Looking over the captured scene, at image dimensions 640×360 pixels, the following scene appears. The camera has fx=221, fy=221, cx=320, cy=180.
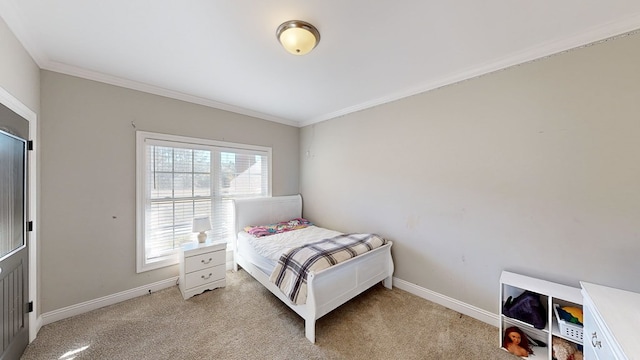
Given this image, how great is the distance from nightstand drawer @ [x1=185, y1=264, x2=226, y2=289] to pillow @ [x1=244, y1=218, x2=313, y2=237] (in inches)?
23.7

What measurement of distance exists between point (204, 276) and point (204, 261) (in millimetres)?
180

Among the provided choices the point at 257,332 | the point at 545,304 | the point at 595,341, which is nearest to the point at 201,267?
the point at 257,332

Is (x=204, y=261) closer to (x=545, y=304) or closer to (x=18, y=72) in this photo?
(x=18, y=72)

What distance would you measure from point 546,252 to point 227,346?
2823mm

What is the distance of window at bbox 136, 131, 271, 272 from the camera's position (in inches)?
106

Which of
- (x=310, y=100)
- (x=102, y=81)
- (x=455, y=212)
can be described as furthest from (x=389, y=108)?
(x=102, y=81)

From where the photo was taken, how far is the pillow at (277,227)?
10.4 ft

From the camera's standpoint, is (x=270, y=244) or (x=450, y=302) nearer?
(x=450, y=302)

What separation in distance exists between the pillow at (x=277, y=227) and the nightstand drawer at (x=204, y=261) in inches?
20.2

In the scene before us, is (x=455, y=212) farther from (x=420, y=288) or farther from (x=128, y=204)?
(x=128, y=204)

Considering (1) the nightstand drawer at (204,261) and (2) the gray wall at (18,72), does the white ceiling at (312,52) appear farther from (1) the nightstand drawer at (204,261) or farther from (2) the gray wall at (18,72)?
(1) the nightstand drawer at (204,261)

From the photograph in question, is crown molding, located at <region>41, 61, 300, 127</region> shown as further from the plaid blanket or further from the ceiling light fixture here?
the plaid blanket

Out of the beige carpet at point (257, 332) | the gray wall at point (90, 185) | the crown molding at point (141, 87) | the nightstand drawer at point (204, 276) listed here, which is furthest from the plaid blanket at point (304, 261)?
the crown molding at point (141, 87)

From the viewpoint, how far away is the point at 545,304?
1.87 meters
